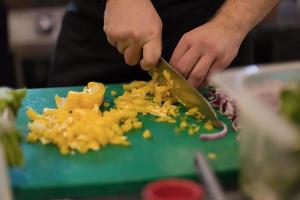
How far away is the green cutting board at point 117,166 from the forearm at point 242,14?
27cm

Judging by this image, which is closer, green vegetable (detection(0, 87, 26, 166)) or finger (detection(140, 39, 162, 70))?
green vegetable (detection(0, 87, 26, 166))

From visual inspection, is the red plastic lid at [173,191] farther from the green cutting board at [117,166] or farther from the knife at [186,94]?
the knife at [186,94]

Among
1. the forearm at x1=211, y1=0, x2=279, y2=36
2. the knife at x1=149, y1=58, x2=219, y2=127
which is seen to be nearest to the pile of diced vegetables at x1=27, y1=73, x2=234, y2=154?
the knife at x1=149, y1=58, x2=219, y2=127

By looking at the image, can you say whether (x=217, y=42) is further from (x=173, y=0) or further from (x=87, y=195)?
(x=87, y=195)

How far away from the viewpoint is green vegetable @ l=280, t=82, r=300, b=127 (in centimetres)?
57

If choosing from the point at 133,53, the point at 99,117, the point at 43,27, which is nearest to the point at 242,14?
the point at 133,53

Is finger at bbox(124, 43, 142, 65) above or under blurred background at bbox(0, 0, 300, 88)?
above

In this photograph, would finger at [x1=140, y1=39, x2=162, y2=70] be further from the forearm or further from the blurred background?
the blurred background

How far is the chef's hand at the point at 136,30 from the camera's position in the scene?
968mm

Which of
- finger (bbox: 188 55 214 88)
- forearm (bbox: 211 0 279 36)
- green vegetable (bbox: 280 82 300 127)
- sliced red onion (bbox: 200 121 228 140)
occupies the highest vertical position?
green vegetable (bbox: 280 82 300 127)

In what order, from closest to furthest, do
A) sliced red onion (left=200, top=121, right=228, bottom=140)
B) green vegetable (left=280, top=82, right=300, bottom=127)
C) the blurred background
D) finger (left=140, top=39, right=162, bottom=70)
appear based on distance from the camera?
green vegetable (left=280, top=82, right=300, bottom=127) < sliced red onion (left=200, top=121, right=228, bottom=140) < finger (left=140, top=39, right=162, bottom=70) < the blurred background

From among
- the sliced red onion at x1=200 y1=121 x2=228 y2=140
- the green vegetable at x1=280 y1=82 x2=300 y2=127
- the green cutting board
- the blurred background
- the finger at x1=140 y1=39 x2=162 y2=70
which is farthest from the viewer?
the blurred background

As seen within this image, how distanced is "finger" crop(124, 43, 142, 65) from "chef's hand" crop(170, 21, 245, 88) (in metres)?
0.07

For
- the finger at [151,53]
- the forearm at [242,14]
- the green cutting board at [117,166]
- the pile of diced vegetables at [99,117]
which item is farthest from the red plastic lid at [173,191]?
the forearm at [242,14]
